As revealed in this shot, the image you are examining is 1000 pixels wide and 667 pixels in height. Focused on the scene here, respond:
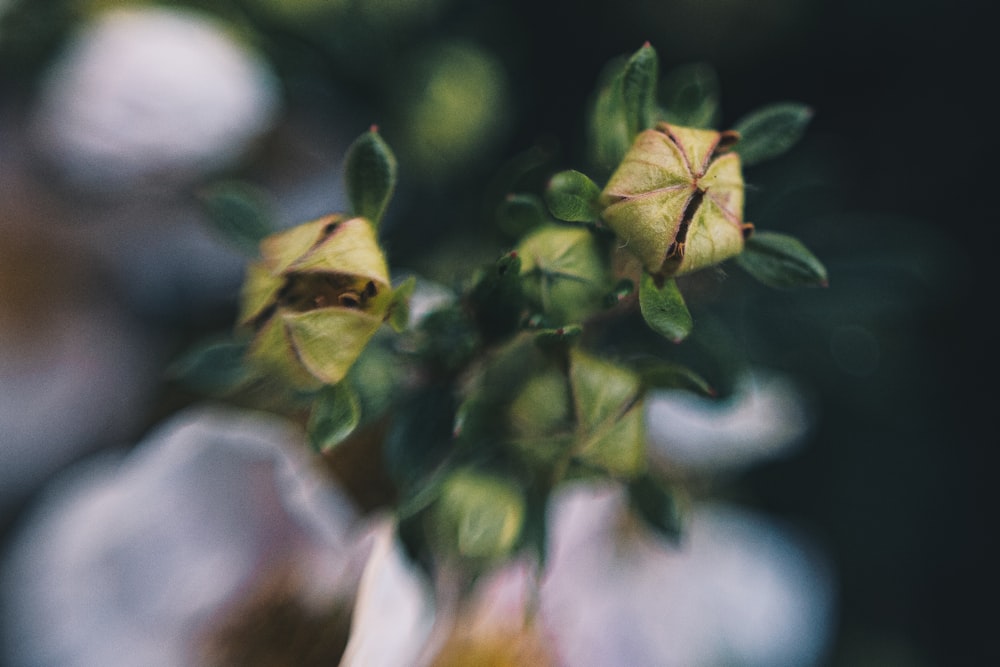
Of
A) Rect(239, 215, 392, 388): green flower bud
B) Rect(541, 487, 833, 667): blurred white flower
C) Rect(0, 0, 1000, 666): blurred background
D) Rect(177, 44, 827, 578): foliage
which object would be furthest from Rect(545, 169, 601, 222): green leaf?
Rect(541, 487, 833, 667): blurred white flower

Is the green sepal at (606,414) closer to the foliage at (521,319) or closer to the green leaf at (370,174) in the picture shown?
the foliage at (521,319)

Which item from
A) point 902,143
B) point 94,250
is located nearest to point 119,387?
point 94,250

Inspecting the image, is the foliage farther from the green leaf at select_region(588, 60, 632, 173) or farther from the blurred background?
the blurred background

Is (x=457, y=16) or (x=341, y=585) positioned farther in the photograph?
(x=457, y=16)

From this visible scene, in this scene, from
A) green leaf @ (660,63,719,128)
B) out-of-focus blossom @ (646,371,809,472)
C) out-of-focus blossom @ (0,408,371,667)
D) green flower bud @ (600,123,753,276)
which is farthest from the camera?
out-of-focus blossom @ (646,371,809,472)

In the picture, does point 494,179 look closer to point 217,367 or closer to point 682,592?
point 217,367

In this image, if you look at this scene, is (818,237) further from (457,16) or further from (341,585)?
(341,585)

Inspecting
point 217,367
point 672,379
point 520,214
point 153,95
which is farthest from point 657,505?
point 153,95
